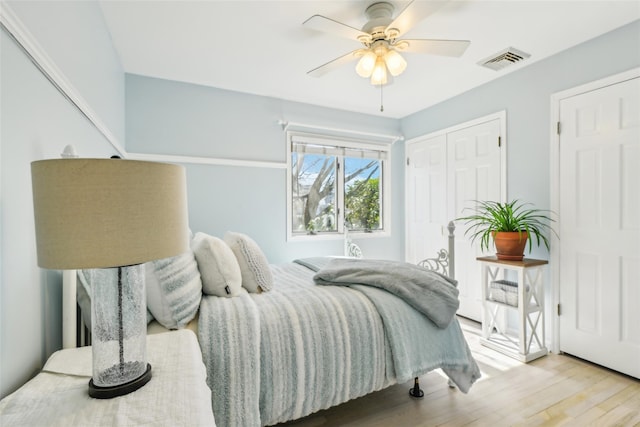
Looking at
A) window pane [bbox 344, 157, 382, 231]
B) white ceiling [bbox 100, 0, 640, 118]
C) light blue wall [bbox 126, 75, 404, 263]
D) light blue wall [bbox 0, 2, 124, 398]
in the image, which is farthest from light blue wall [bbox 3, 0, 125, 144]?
window pane [bbox 344, 157, 382, 231]

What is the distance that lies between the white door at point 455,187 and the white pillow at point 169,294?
2904 millimetres

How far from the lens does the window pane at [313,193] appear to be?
370 centimetres

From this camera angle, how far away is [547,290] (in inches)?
103

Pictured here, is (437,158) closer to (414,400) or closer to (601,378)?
(601,378)

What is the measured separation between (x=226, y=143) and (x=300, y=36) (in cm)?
141

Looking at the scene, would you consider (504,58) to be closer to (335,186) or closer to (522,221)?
(522,221)

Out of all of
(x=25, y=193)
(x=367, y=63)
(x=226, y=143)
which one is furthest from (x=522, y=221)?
(x=25, y=193)

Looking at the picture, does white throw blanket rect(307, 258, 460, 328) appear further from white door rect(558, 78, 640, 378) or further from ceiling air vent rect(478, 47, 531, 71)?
ceiling air vent rect(478, 47, 531, 71)

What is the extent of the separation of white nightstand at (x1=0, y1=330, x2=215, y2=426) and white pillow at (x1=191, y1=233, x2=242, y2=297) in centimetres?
74

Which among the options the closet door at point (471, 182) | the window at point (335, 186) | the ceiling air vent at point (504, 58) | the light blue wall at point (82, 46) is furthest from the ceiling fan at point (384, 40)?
the window at point (335, 186)

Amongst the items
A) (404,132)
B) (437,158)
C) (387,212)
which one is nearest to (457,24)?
(437,158)

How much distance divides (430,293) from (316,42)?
1.97m

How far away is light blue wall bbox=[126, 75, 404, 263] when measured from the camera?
2.93m

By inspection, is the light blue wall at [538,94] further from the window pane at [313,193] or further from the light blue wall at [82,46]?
the light blue wall at [82,46]
